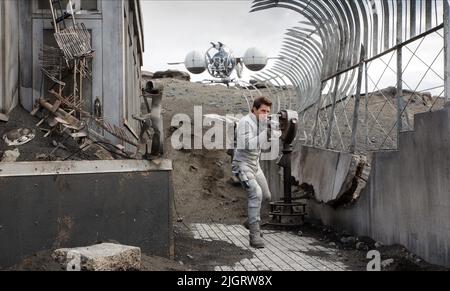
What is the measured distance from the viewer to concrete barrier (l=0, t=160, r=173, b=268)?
5.49 m

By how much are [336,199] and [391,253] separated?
6.32 ft

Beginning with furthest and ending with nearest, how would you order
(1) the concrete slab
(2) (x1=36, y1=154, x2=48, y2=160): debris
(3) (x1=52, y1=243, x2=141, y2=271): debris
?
(2) (x1=36, y1=154, x2=48, y2=160): debris
(1) the concrete slab
(3) (x1=52, y1=243, x2=141, y2=271): debris

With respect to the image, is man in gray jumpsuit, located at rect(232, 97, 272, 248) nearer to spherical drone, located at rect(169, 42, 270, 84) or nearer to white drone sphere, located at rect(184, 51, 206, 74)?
spherical drone, located at rect(169, 42, 270, 84)

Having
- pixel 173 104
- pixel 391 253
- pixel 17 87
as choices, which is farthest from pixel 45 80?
pixel 173 104

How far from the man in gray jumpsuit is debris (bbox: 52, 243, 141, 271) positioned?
99.6 inches

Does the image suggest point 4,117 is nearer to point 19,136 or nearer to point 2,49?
point 19,136

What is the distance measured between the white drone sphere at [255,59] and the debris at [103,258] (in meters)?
19.1

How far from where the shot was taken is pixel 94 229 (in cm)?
580

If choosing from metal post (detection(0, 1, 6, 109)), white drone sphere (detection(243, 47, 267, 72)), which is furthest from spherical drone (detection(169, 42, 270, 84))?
metal post (detection(0, 1, 6, 109))

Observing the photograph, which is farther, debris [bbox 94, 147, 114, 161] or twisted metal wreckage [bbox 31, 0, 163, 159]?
twisted metal wreckage [bbox 31, 0, 163, 159]

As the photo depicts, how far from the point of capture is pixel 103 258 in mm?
4645

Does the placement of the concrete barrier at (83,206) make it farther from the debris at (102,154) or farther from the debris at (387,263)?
the debris at (387,263)

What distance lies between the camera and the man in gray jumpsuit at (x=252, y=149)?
7.12 meters
